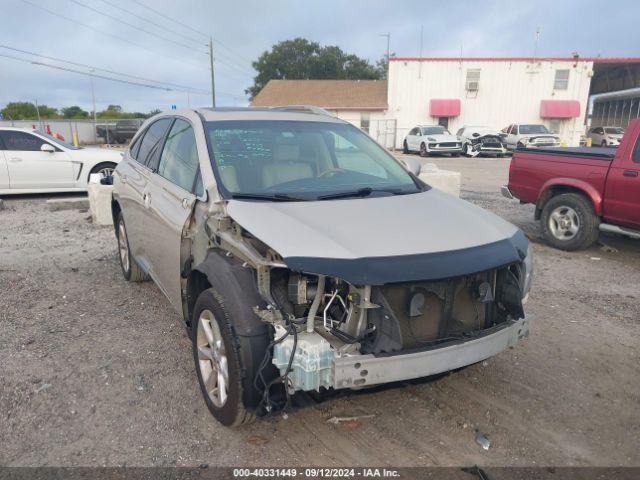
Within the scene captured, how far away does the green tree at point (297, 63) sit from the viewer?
6088 centimetres

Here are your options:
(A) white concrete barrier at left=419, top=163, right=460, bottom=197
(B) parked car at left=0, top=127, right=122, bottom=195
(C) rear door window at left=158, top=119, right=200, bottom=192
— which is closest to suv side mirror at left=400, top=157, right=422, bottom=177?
(C) rear door window at left=158, top=119, right=200, bottom=192

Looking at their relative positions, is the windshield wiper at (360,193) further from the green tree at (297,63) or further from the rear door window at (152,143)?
the green tree at (297,63)

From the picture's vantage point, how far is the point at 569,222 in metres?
7.25

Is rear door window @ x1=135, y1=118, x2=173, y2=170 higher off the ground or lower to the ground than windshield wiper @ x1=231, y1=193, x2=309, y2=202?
higher

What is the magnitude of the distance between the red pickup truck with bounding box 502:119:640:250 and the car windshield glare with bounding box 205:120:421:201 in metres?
3.83

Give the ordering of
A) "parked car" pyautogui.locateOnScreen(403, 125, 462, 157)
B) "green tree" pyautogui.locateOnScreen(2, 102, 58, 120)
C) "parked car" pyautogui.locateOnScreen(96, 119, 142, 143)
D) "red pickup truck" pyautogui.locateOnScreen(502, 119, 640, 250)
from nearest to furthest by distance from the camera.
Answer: "red pickup truck" pyautogui.locateOnScreen(502, 119, 640, 250) < "parked car" pyautogui.locateOnScreen(403, 125, 462, 157) < "parked car" pyautogui.locateOnScreen(96, 119, 142, 143) < "green tree" pyautogui.locateOnScreen(2, 102, 58, 120)

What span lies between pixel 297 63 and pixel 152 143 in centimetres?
6004

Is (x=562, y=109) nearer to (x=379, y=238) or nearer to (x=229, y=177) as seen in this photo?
(x=229, y=177)

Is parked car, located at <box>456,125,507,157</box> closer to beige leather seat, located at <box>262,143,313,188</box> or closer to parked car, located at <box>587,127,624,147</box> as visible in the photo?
parked car, located at <box>587,127,624,147</box>

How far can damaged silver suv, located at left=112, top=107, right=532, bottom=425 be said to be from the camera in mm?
2574

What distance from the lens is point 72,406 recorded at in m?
3.29

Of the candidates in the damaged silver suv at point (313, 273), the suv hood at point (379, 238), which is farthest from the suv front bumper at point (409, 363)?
the suv hood at point (379, 238)

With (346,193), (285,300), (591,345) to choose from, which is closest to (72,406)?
(285,300)

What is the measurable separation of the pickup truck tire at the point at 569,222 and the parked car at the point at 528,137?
20199mm
